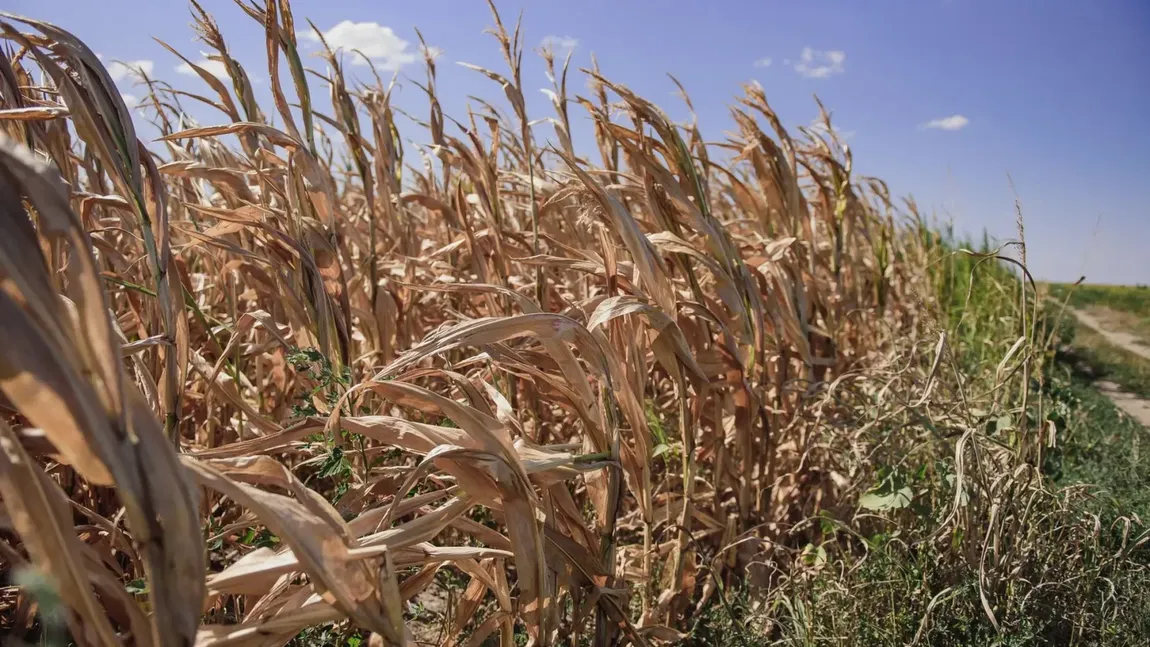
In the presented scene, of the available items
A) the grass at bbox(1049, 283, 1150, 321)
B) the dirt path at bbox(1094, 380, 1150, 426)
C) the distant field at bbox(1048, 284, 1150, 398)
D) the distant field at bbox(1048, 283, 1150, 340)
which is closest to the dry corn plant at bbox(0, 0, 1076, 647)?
the distant field at bbox(1048, 284, 1150, 398)

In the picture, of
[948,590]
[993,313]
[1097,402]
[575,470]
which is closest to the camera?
[575,470]

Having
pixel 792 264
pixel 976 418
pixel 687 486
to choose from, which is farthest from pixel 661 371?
pixel 976 418

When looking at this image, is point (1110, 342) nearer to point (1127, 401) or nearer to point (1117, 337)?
point (1117, 337)

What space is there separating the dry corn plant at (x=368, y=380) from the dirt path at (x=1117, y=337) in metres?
5.67

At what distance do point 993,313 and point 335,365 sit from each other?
14.6 feet

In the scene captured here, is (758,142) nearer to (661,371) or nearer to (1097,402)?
(661,371)

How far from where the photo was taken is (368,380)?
92cm

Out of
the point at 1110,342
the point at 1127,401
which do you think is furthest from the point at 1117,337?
the point at 1127,401

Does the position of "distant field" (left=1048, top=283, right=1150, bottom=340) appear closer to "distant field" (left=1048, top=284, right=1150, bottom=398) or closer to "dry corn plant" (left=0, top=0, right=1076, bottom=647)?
"distant field" (left=1048, top=284, right=1150, bottom=398)

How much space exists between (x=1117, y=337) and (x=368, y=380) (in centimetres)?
905

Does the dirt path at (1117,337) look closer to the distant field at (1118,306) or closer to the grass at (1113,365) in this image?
the distant field at (1118,306)

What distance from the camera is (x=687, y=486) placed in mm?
1475

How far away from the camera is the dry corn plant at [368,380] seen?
0.60 meters

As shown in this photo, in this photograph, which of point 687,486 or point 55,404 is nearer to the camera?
point 55,404
